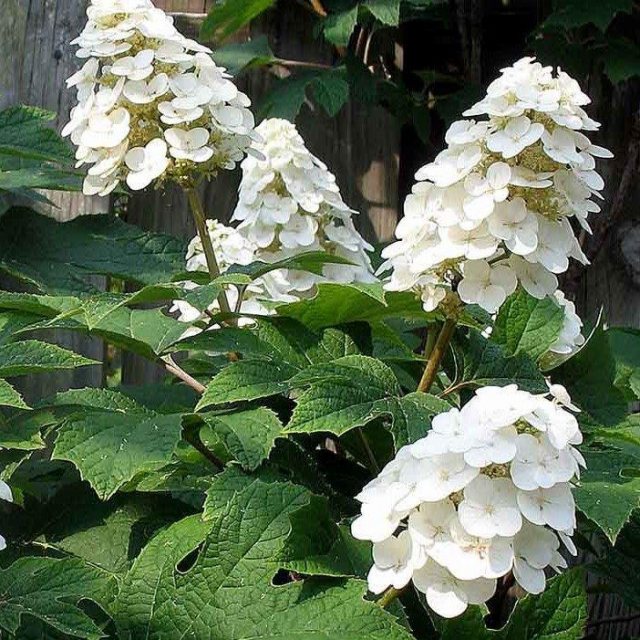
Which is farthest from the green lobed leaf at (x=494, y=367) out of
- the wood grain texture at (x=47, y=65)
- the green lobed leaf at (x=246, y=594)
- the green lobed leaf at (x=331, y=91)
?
the green lobed leaf at (x=331, y=91)

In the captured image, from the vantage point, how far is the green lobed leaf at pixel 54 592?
91cm

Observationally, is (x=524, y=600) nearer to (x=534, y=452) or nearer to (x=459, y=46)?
(x=534, y=452)

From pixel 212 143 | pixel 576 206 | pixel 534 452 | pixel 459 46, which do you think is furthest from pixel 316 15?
pixel 534 452

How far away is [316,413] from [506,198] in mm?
327

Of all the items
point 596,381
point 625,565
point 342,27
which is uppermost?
point 342,27

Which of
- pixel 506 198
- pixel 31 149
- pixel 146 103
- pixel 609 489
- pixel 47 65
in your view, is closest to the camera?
pixel 609 489

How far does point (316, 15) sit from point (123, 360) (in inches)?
36.2

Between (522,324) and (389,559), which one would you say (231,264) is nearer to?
(522,324)

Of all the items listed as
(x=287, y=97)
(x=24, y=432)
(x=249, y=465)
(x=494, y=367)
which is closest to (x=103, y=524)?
(x=24, y=432)

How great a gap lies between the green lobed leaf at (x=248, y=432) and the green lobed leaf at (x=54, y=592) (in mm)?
176

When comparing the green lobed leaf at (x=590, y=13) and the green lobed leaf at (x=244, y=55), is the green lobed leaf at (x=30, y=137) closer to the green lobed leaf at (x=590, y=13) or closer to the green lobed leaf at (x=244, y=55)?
the green lobed leaf at (x=244, y=55)

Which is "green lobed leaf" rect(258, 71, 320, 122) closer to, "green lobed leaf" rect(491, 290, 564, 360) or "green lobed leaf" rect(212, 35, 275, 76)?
"green lobed leaf" rect(212, 35, 275, 76)

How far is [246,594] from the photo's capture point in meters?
0.96

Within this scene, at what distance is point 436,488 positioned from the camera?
32.6 inches
